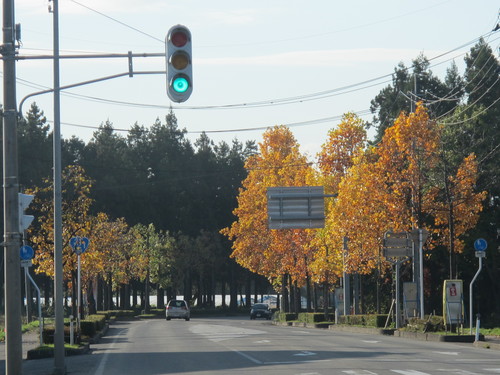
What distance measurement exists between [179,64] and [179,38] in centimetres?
39

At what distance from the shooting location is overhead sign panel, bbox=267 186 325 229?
43344 mm

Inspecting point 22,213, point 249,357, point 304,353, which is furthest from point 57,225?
point 304,353

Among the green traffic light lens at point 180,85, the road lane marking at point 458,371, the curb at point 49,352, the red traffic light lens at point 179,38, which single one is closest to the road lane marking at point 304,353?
the road lane marking at point 458,371

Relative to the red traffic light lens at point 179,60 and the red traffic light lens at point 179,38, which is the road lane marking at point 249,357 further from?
the red traffic light lens at point 179,38

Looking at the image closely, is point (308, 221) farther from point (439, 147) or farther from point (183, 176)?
point (183, 176)

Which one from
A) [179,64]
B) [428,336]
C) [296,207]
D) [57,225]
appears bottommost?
[428,336]

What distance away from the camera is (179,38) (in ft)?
47.5

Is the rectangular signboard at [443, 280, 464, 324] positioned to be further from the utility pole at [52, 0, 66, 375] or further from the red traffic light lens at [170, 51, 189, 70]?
the red traffic light lens at [170, 51, 189, 70]

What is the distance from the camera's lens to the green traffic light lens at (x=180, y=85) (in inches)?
567

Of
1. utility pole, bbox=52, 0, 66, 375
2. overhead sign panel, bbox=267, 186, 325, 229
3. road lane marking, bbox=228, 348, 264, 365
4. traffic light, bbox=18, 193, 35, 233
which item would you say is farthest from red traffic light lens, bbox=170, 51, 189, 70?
overhead sign panel, bbox=267, 186, 325, 229

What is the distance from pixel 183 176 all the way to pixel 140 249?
1827cm

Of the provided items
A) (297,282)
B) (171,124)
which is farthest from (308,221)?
(171,124)

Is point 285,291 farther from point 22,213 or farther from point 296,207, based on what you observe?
point 22,213

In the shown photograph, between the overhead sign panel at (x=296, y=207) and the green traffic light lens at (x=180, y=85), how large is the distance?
28873 mm
